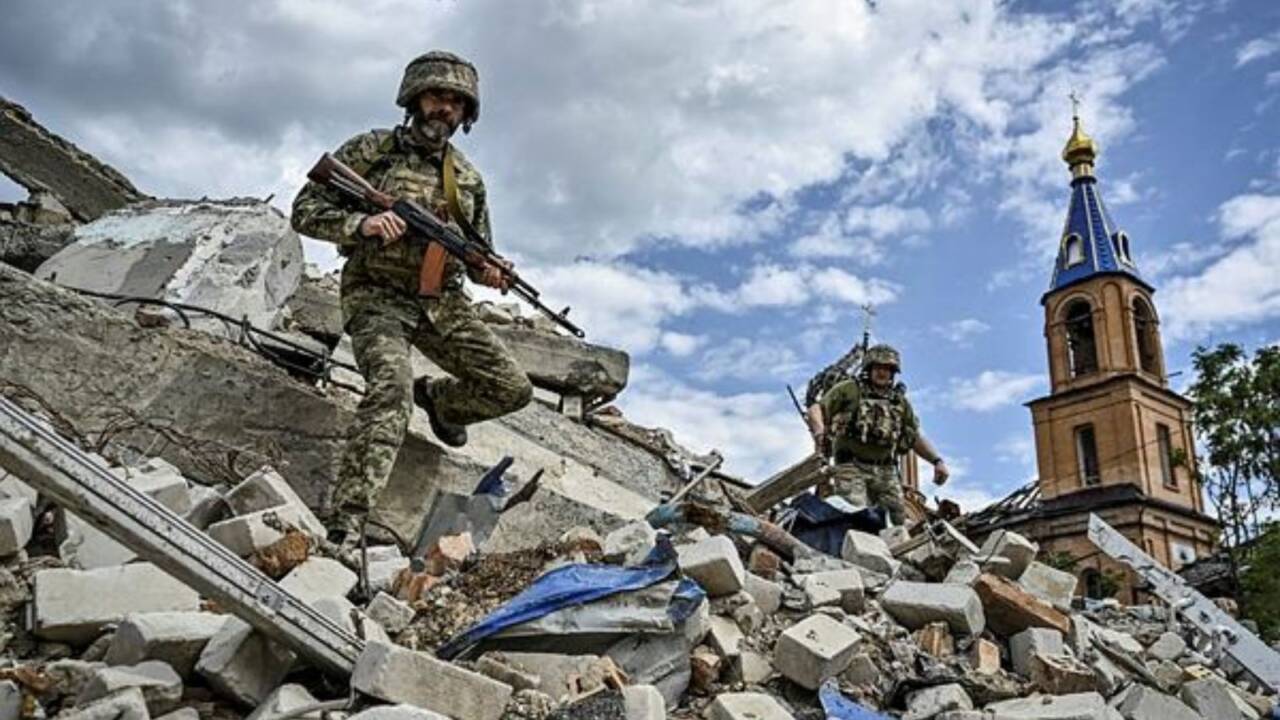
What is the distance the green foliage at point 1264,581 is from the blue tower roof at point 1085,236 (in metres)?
19.0

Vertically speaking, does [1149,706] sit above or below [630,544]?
below

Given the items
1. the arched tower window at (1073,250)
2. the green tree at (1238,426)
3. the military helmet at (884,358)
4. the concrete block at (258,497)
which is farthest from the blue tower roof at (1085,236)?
the concrete block at (258,497)

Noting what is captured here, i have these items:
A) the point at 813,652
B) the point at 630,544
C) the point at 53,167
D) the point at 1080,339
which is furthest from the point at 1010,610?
the point at 1080,339

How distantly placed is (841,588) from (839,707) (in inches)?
36.9

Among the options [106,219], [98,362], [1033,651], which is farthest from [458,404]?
[106,219]

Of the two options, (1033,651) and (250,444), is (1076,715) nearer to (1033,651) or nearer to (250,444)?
(1033,651)

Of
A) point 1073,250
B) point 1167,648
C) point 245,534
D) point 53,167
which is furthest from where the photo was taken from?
point 1073,250

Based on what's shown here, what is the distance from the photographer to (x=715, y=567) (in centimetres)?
353

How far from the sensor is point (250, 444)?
4.53 metres

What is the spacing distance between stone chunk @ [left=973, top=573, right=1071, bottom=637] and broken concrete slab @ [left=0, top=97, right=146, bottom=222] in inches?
329

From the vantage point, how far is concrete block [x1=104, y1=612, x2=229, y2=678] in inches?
98.2

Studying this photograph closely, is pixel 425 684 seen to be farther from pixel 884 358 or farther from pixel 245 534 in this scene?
pixel 884 358

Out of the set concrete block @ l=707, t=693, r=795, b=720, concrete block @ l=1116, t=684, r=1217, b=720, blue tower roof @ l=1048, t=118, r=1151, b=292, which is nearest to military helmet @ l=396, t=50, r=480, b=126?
concrete block @ l=707, t=693, r=795, b=720

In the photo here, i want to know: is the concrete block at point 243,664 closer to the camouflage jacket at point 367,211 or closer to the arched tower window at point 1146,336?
the camouflage jacket at point 367,211
